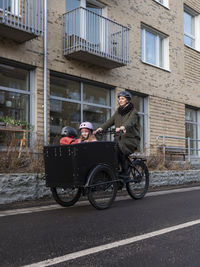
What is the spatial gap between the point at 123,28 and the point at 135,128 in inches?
318

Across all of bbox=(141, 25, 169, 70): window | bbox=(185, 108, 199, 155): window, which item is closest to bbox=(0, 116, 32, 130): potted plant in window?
bbox=(141, 25, 169, 70): window

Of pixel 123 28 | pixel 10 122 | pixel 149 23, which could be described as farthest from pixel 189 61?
pixel 10 122

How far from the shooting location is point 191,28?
19.5 m

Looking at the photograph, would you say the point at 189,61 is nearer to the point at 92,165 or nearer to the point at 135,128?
the point at 135,128

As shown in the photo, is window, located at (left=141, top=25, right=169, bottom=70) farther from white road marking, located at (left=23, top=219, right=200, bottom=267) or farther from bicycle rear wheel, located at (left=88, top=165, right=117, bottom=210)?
white road marking, located at (left=23, top=219, right=200, bottom=267)

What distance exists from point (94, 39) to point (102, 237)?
9807mm

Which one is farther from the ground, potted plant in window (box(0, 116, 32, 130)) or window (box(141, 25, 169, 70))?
window (box(141, 25, 169, 70))

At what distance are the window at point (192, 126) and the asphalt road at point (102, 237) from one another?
12.8 m

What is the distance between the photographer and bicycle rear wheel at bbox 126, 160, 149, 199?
7059mm

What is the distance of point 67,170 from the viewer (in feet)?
18.5

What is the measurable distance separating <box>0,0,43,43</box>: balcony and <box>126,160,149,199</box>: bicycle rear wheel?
510 cm

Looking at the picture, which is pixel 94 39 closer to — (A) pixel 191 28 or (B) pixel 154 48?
(B) pixel 154 48

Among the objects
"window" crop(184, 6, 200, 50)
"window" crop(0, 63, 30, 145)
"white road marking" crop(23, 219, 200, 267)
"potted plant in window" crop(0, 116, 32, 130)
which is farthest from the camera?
"window" crop(184, 6, 200, 50)

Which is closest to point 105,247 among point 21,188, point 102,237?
point 102,237
